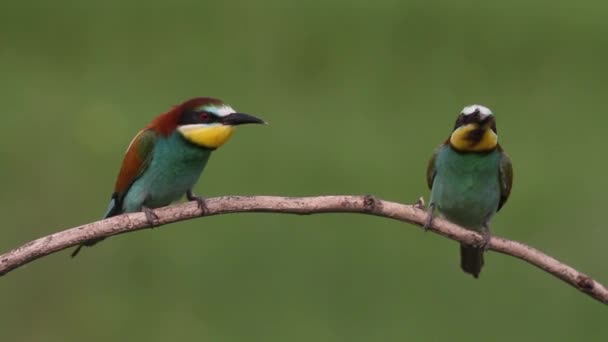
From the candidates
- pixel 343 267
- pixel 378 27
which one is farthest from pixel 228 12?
pixel 343 267

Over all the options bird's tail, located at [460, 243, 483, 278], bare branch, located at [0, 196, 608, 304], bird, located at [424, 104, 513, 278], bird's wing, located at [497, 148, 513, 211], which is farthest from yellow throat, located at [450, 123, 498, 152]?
bare branch, located at [0, 196, 608, 304]

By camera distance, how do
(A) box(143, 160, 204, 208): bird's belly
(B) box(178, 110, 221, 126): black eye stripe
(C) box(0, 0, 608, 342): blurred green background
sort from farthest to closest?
(C) box(0, 0, 608, 342): blurred green background < (A) box(143, 160, 204, 208): bird's belly < (B) box(178, 110, 221, 126): black eye stripe

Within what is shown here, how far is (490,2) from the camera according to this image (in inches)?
384

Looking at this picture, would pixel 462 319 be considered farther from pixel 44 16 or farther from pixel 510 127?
pixel 44 16

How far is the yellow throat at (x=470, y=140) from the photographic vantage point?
488cm

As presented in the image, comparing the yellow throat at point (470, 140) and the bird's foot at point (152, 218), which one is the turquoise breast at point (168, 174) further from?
the yellow throat at point (470, 140)

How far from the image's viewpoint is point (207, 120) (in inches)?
182

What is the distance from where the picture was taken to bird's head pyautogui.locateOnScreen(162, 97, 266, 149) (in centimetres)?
455

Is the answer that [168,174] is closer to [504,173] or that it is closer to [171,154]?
[171,154]

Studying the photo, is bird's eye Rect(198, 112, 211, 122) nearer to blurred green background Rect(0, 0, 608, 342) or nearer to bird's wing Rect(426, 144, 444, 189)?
bird's wing Rect(426, 144, 444, 189)

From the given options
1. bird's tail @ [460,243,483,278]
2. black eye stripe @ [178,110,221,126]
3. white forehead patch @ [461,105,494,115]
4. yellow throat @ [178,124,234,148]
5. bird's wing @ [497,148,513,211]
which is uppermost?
white forehead patch @ [461,105,494,115]

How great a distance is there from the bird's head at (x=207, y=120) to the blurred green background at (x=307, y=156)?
1.98 meters

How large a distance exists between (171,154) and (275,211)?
2.75 feet

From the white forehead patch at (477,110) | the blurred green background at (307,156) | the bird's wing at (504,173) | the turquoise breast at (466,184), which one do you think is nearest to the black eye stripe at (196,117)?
the white forehead patch at (477,110)
